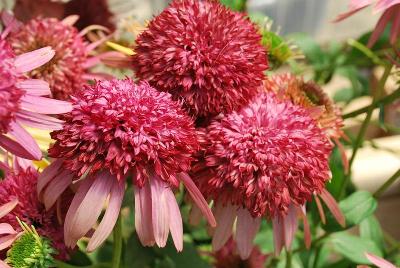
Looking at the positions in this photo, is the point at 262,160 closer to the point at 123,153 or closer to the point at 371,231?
the point at 123,153

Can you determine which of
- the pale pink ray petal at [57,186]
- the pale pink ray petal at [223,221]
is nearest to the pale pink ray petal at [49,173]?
the pale pink ray petal at [57,186]

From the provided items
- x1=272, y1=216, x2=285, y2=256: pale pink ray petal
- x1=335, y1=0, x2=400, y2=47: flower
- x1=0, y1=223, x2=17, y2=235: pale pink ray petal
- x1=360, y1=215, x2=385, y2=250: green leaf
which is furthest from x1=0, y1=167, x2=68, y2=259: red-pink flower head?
x1=360, y1=215, x2=385, y2=250: green leaf

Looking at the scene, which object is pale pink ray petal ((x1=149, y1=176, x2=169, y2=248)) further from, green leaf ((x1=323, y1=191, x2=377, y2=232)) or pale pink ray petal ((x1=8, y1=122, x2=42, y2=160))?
green leaf ((x1=323, y1=191, x2=377, y2=232))

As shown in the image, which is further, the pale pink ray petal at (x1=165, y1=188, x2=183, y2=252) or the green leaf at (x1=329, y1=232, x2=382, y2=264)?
the green leaf at (x1=329, y1=232, x2=382, y2=264)

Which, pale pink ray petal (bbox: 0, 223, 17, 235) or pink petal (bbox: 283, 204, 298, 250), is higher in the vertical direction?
pale pink ray petal (bbox: 0, 223, 17, 235)

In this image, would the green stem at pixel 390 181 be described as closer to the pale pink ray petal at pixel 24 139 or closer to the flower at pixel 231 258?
the flower at pixel 231 258

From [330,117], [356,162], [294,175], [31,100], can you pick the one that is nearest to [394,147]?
[356,162]

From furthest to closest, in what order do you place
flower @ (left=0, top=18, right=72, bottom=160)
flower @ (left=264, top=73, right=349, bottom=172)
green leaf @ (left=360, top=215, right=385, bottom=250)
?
green leaf @ (left=360, top=215, right=385, bottom=250)
flower @ (left=264, top=73, right=349, bottom=172)
flower @ (left=0, top=18, right=72, bottom=160)
